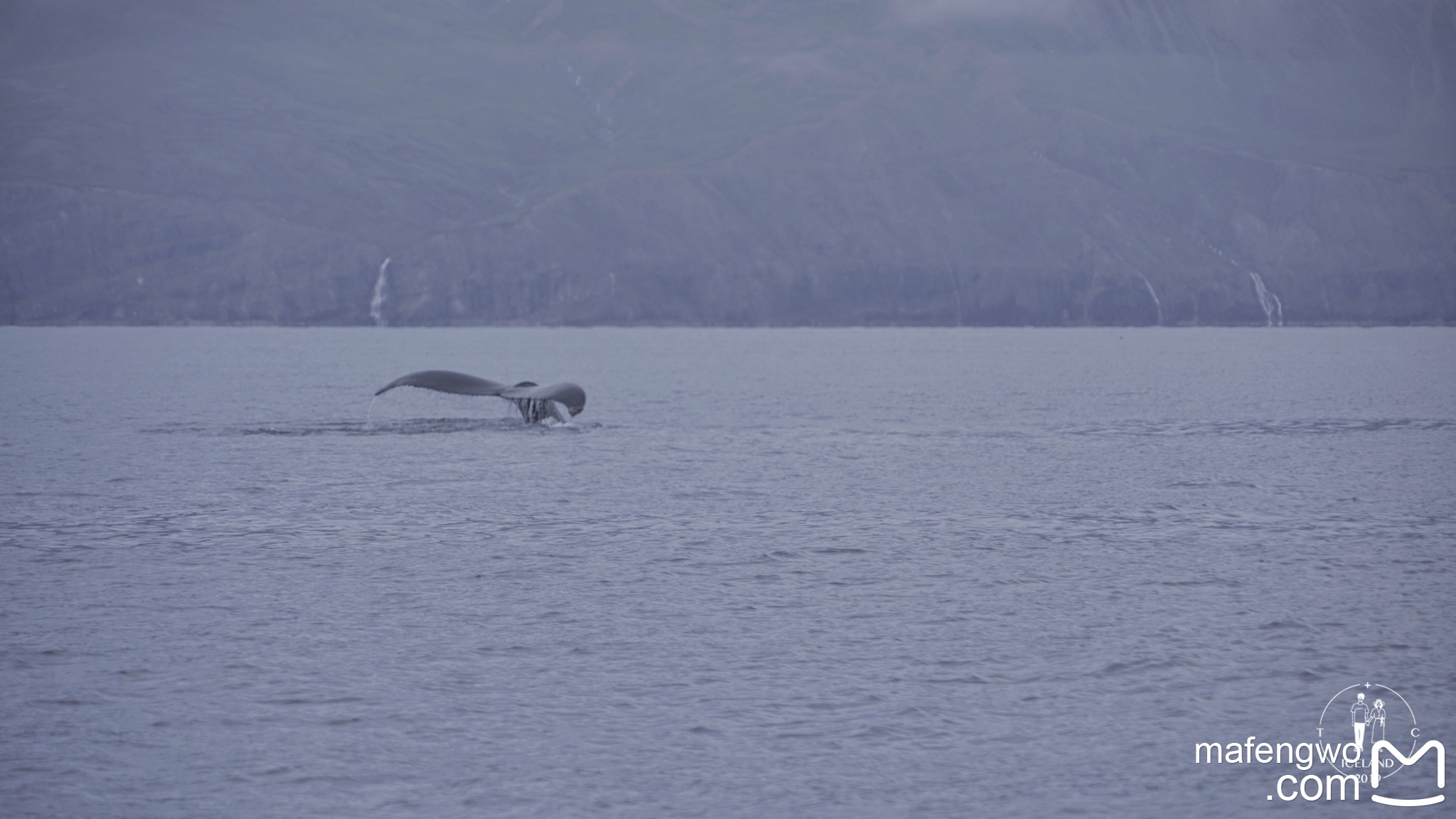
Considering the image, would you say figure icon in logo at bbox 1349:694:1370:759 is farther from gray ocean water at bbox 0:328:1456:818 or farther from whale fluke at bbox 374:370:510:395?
whale fluke at bbox 374:370:510:395

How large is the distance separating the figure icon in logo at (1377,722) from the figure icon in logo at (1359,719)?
0.07 metres

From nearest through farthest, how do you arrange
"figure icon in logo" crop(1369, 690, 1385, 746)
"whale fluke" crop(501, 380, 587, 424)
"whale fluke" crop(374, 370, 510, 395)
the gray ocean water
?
the gray ocean water
"figure icon in logo" crop(1369, 690, 1385, 746)
"whale fluke" crop(374, 370, 510, 395)
"whale fluke" crop(501, 380, 587, 424)

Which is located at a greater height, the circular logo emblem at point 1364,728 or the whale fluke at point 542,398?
the whale fluke at point 542,398

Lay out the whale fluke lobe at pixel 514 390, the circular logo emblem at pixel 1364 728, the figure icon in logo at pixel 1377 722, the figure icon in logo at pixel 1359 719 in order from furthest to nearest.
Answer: the whale fluke lobe at pixel 514 390 < the figure icon in logo at pixel 1377 722 < the figure icon in logo at pixel 1359 719 < the circular logo emblem at pixel 1364 728

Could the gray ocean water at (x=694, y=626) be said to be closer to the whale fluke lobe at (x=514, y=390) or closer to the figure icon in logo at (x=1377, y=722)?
the figure icon in logo at (x=1377, y=722)

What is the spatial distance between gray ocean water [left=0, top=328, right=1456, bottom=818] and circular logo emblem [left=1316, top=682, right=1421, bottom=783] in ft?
0.93

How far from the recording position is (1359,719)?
77.3 feet

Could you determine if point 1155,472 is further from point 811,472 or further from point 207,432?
point 207,432

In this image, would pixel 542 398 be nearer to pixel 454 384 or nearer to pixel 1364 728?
pixel 454 384

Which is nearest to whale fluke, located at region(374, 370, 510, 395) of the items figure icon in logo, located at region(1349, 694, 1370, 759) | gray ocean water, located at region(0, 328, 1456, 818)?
gray ocean water, located at region(0, 328, 1456, 818)

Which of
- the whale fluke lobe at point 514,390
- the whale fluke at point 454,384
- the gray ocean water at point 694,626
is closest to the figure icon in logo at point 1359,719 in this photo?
the gray ocean water at point 694,626

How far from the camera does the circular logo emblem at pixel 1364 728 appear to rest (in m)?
21.9

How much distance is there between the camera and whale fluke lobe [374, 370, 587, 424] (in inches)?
3078

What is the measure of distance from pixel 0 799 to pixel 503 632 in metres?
10.7
